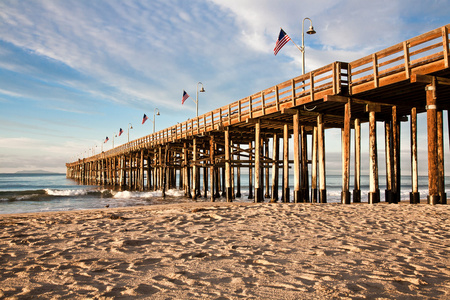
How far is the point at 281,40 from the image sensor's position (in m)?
17.4

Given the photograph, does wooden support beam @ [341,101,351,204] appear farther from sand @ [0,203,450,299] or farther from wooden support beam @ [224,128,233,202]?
wooden support beam @ [224,128,233,202]

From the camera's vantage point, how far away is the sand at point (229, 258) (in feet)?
12.4

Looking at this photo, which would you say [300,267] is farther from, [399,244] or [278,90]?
[278,90]

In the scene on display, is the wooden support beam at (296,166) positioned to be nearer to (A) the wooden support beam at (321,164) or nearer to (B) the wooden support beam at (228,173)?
(A) the wooden support beam at (321,164)

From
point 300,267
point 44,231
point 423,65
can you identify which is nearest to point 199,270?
point 300,267

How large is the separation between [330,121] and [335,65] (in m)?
5.88

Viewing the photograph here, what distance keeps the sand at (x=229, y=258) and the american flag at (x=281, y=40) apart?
11.1 meters

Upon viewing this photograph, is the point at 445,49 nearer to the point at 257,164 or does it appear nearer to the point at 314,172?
the point at 314,172

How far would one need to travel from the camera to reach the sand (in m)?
3.78

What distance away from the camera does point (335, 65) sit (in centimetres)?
1307

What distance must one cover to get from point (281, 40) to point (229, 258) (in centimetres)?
1457

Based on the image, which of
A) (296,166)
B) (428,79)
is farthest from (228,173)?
(428,79)

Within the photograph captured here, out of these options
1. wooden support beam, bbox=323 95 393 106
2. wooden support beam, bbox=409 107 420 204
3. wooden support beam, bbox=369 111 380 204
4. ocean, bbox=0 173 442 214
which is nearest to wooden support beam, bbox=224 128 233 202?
ocean, bbox=0 173 442 214

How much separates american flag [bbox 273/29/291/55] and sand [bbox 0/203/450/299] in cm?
1109
